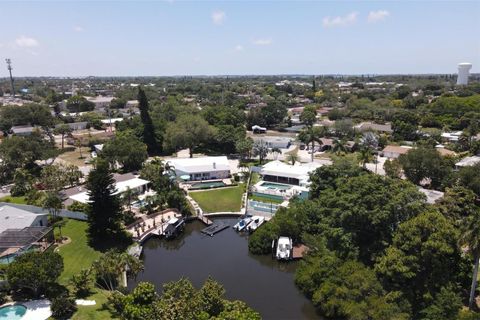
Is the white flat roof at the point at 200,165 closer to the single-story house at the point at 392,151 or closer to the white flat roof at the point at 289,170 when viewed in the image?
the white flat roof at the point at 289,170

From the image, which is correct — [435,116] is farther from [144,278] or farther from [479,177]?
[144,278]

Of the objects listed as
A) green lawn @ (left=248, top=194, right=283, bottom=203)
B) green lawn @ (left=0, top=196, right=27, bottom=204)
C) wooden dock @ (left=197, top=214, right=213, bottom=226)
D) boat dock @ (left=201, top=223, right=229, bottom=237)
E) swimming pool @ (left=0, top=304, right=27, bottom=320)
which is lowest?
boat dock @ (left=201, top=223, right=229, bottom=237)

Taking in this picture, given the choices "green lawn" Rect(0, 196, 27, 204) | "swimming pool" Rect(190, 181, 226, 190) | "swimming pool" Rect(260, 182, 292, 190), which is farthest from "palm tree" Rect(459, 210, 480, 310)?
"green lawn" Rect(0, 196, 27, 204)

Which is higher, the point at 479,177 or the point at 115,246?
the point at 479,177

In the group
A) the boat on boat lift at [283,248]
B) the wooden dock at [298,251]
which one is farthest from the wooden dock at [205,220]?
the wooden dock at [298,251]

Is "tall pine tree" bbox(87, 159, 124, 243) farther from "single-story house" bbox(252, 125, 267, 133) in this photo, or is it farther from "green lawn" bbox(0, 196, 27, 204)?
"single-story house" bbox(252, 125, 267, 133)

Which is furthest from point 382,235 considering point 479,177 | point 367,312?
point 479,177
